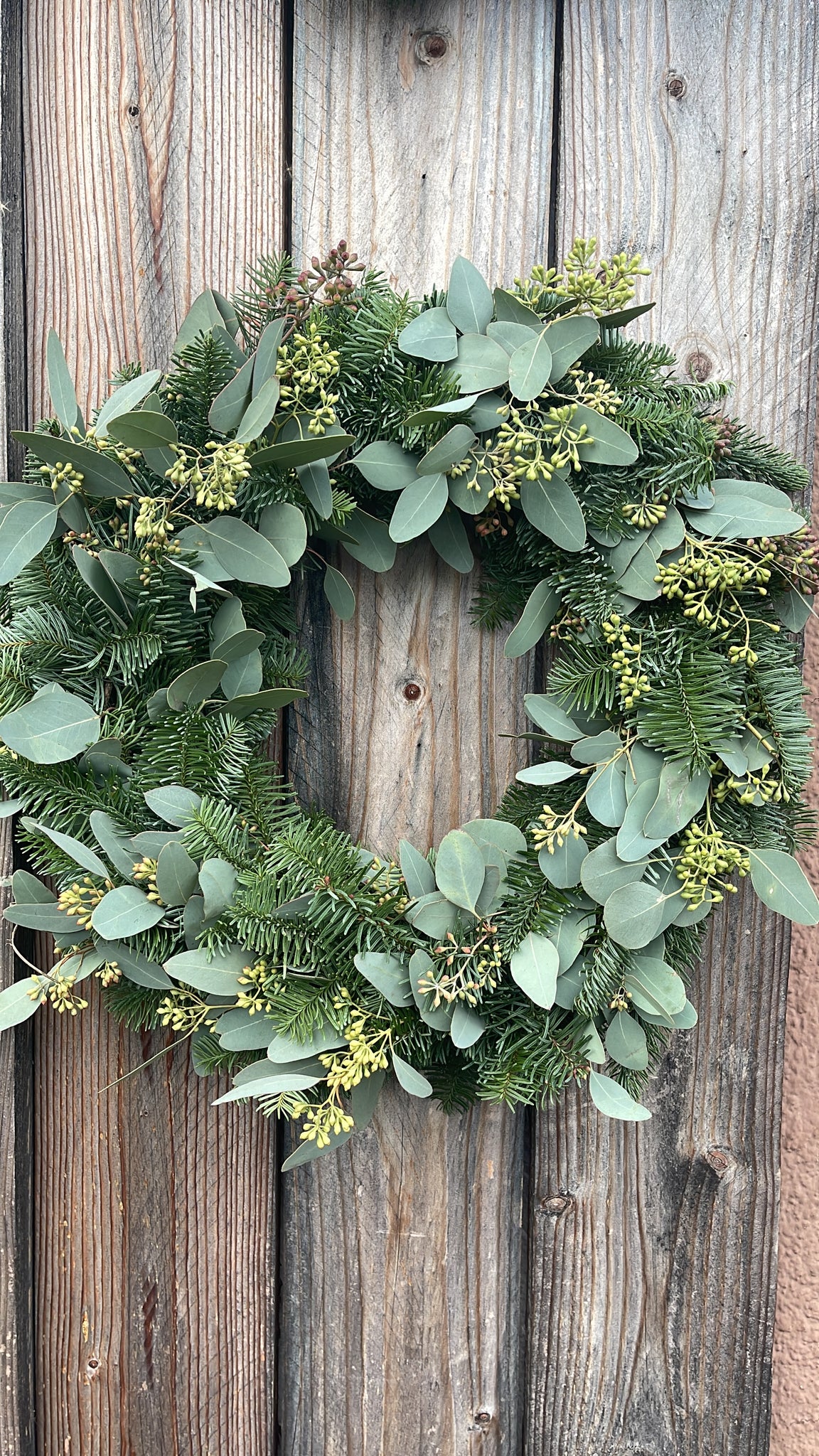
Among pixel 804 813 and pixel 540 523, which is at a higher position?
pixel 540 523

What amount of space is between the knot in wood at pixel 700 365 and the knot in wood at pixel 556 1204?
0.75 m

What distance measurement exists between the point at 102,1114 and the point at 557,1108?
16.7 inches

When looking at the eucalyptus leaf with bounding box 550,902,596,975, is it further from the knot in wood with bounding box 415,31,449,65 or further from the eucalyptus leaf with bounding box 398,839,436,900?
the knot in wood with bounding box 415,31,449,65

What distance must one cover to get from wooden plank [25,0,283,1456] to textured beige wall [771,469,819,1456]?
477 millimetres

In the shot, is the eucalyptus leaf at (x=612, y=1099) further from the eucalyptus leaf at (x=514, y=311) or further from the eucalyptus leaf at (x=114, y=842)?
the eucalyptus leaf at (x=514, y=311)

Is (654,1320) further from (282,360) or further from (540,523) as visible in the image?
(282,360)

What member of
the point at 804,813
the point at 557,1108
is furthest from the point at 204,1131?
the point at 804,813

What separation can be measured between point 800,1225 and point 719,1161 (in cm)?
11

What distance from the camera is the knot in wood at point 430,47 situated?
711 mm

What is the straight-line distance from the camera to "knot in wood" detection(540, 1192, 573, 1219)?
0.74 meters

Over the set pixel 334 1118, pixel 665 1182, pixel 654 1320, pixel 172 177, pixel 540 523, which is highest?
pixel 172 177

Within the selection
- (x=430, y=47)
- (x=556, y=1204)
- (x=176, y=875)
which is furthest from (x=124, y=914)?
(x=430, y=47)

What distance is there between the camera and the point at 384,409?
64 cm

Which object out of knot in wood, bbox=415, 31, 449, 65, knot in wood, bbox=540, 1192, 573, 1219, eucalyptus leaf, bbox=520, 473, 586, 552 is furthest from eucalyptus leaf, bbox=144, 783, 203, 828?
knot in wood, bbox=415, 31, 449, 65
